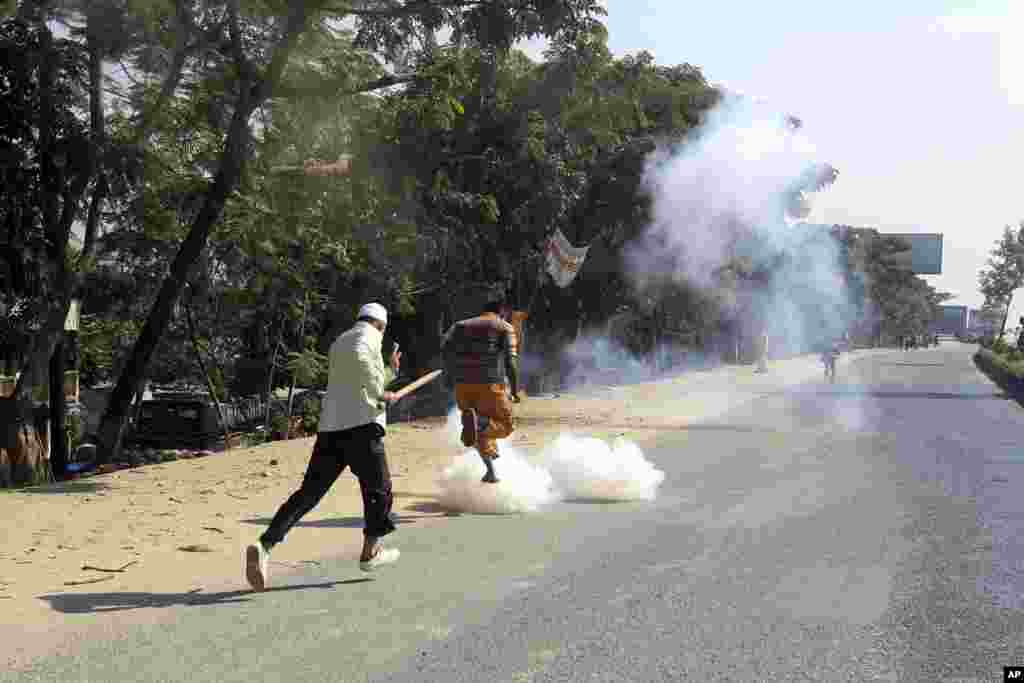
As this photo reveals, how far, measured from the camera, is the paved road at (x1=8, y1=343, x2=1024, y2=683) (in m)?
4.77

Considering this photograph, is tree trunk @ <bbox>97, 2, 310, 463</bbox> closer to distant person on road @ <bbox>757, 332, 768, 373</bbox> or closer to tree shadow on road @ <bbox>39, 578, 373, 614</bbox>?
tree shadow on road @ <bbox>39, 578, 373, 614</bbox>

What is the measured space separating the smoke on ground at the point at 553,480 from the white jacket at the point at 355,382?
281 centimetres

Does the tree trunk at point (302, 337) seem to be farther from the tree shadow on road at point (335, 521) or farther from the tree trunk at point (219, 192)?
the tree shadow on road at point (335, 521)

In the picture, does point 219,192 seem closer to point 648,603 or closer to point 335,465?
point 335,465

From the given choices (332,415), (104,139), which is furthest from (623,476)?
(104,139)

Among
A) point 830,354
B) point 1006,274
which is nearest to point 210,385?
point 830,354

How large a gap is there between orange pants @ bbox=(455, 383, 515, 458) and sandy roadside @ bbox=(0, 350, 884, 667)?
76 centimetres

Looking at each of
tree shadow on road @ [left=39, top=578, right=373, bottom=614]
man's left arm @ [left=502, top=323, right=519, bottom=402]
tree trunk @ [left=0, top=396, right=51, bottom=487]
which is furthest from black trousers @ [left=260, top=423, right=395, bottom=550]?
tree trunk @ [left=0, top=396, right=51, bottom=487]

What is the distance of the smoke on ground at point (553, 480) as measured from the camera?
882cm

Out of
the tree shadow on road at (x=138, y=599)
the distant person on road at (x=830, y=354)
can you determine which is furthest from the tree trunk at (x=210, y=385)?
the distant person on road at (x=830, y=354)

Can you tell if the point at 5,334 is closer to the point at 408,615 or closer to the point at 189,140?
the point at 189,140

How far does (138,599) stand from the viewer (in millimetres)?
5980

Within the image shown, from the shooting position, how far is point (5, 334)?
45.2 feet

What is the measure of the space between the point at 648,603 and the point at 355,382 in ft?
6.70
